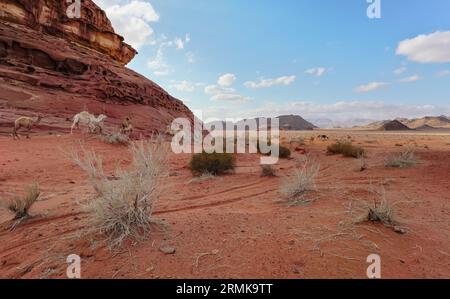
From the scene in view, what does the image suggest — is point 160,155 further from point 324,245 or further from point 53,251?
point 324,245

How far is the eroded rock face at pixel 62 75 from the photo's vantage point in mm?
15783

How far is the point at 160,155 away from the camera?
4.01 meters

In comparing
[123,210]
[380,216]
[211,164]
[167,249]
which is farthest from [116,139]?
[380,216]

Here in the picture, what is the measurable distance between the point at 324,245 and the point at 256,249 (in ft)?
2.21

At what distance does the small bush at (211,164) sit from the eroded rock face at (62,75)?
943 centimetres

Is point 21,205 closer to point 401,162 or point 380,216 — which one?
point 380,216

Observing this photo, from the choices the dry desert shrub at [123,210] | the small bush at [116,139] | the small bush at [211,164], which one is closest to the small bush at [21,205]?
the dry desert shrub at [123,210]

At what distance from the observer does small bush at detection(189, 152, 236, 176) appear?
7716 mm

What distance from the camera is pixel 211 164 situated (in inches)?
306

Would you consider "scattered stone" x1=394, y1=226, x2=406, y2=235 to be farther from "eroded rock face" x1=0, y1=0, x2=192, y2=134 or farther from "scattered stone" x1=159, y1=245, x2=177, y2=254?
"eroded rock face" x1=0, y1=0, x2=192, y2=134

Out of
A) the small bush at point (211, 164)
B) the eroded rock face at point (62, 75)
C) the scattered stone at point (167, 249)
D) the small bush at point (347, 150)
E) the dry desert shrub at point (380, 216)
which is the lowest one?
the scattered stone at point (167, 249)

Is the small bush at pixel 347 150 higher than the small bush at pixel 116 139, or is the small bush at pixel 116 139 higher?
the small bush at pixel 116 139

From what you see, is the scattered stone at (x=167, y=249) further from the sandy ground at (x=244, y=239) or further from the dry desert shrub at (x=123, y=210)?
the dry desert shrub at (x=123, y=210)
